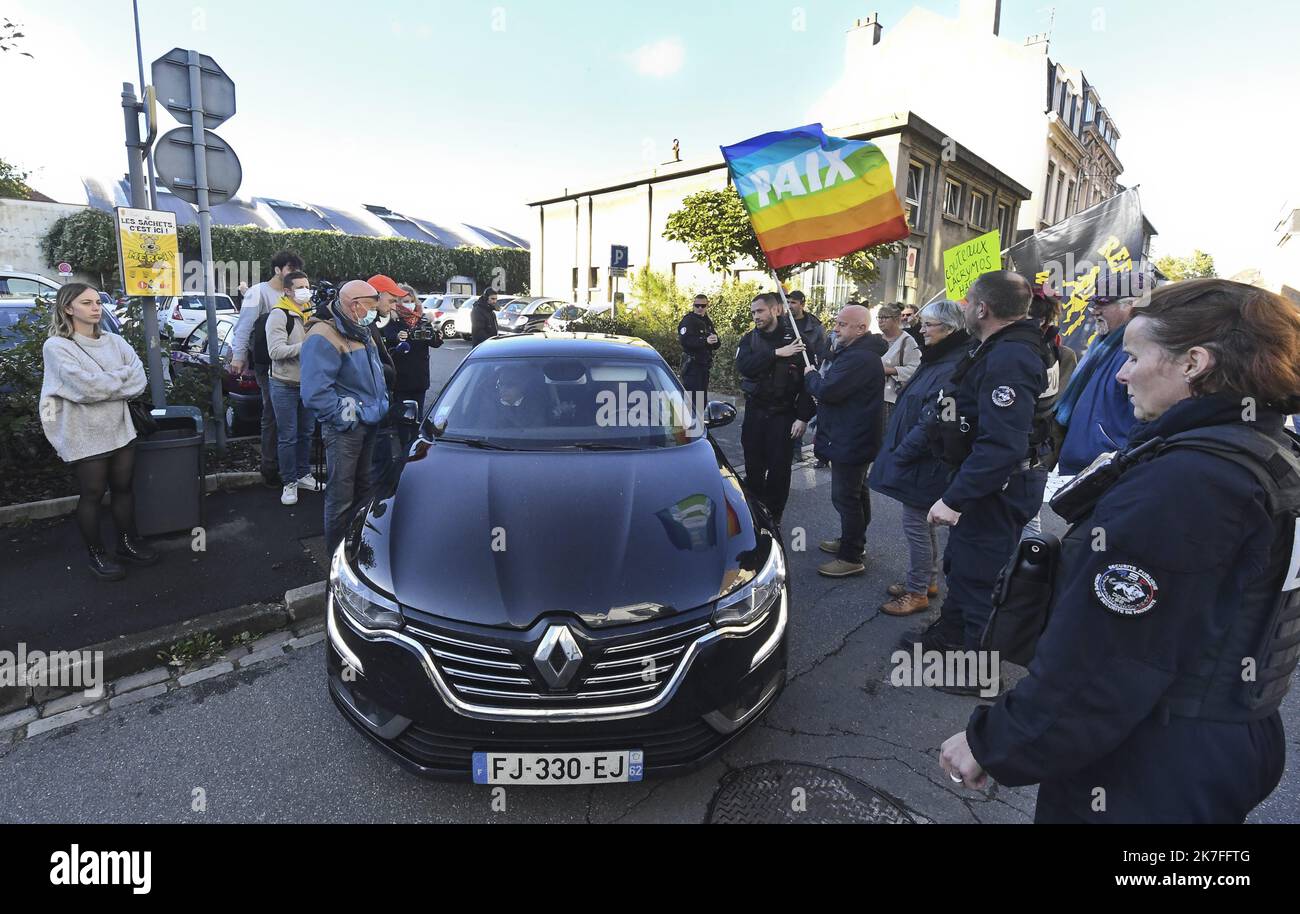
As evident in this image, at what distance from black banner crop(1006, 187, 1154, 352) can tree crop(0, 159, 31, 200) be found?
3280cm

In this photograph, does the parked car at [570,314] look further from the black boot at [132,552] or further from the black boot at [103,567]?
the black boot at [103,567]

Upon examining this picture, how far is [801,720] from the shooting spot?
3.04m

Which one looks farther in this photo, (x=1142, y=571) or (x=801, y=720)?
(x=801, y=720)

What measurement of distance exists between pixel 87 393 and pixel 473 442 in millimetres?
2410

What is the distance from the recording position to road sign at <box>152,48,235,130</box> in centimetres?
529

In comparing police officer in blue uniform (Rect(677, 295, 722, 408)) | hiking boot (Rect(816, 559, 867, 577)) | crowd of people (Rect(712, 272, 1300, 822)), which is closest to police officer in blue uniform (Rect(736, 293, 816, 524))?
hiking boot (Rect(816, 559, 867, 577))

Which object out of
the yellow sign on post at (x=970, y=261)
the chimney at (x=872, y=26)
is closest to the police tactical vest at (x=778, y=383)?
the yellow sign on post at (x=970, y=261)

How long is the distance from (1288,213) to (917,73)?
56.7 feet

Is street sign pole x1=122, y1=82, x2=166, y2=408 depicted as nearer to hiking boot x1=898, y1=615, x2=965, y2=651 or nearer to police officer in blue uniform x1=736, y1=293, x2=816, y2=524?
police officer in blue uniform x1=736, y1=293, x2=816, y2=524

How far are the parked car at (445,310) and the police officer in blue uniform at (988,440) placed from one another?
829 inches

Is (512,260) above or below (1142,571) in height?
above

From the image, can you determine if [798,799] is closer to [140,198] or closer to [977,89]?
[140,198]
